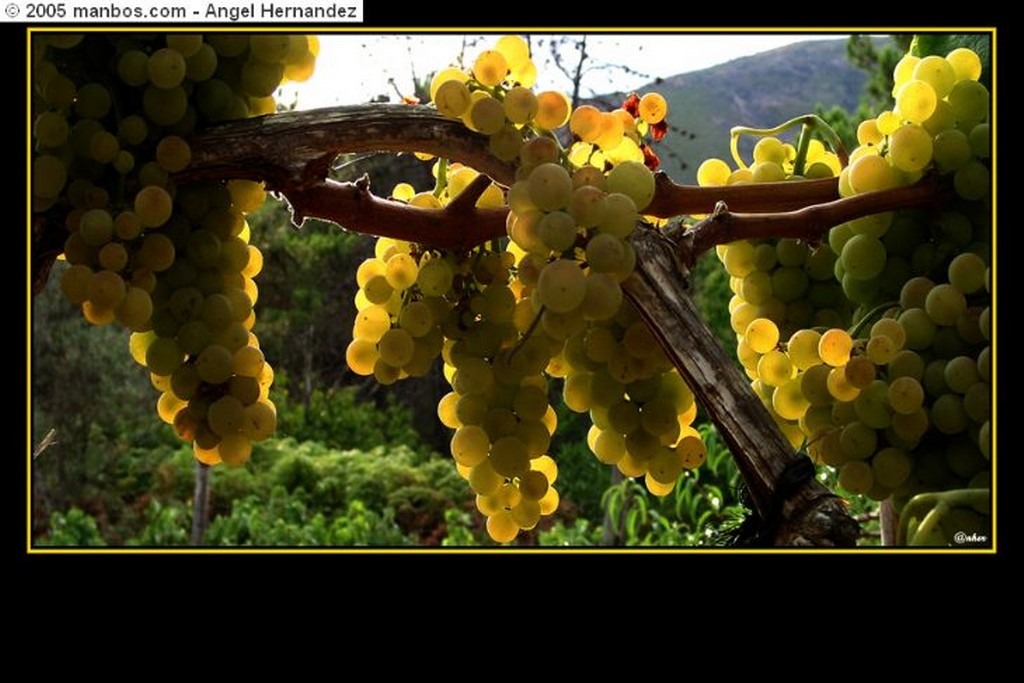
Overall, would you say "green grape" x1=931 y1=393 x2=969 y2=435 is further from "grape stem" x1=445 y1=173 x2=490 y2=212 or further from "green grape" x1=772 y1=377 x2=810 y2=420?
"grape stem" x1=445 y1=173 x2=490 y2=212

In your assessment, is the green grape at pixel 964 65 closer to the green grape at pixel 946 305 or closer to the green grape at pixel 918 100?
the green grape at pixel 918 100

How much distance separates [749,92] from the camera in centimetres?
507

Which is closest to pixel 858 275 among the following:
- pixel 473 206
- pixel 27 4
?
pixel 473 206

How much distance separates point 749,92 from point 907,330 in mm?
4744

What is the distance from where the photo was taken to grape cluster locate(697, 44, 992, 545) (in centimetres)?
56

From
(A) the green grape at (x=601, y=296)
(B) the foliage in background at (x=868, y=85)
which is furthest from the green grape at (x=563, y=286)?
(B) the foliage in background at (x=868, y=85)

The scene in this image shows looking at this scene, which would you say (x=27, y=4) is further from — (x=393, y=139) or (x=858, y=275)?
(x=858, y=275)

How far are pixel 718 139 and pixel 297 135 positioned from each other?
3.59m

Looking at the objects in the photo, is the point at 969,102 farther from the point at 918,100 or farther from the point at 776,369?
the point at 776,369

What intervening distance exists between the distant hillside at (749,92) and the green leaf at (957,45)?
1841 millimetres

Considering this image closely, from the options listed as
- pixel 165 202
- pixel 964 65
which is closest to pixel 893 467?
pixel 964 65

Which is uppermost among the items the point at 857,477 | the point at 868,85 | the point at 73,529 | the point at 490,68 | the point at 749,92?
the point at 749,92

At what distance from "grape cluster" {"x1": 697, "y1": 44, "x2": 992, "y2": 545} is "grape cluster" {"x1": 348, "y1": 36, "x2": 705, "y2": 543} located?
0.08m

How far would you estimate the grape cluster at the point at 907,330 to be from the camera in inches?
21.9
